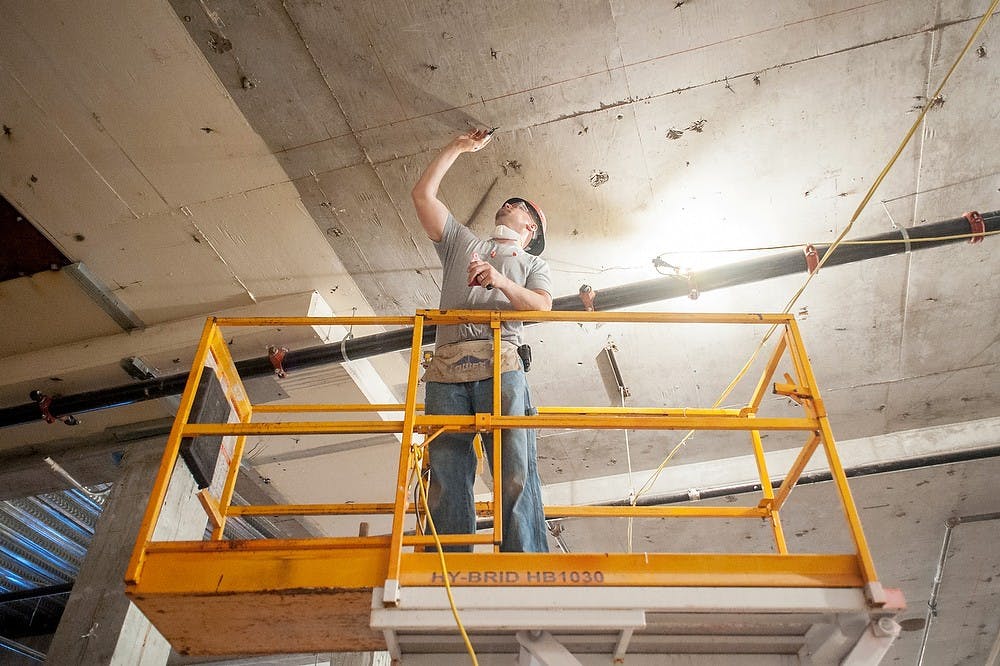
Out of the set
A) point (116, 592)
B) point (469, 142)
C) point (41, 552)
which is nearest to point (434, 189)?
point (469, 142)

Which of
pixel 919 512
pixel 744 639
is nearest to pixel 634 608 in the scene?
pixel 744 639

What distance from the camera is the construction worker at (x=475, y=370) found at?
9.87ft

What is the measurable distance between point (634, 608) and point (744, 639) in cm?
71

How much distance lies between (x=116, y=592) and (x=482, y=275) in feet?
12.5

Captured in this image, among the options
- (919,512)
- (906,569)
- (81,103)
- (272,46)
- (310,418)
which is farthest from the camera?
(906,569)

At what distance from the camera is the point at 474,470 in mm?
3307

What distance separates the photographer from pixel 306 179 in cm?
473

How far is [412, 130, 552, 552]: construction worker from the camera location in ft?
9.87

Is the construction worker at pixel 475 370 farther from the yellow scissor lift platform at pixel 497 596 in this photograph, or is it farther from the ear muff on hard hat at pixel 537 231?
the ear muff on hard hat at pixel 537 231

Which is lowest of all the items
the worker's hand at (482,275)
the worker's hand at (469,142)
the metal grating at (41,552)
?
the worker's hand at (482,275)

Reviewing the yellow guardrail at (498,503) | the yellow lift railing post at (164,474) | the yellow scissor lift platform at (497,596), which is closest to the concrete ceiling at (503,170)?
the yellow guardrail at (498,503)

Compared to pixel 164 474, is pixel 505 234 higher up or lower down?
higher up

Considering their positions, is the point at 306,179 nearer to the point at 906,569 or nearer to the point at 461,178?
the point at 461,178

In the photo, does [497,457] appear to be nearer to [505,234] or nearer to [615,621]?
[615,621]
